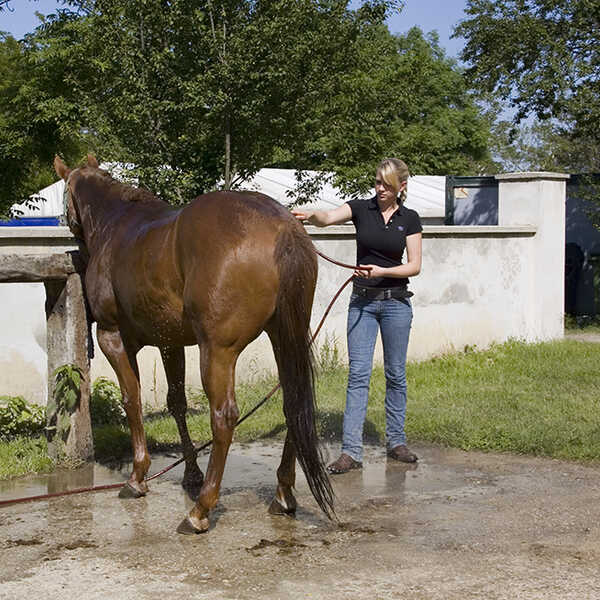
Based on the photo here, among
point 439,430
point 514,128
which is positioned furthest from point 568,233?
point 439,430

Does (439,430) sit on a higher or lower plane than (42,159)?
lower

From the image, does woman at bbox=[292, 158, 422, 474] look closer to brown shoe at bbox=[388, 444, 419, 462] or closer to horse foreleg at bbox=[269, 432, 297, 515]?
brown shoe at bbox=[388, 444, 419, 462]

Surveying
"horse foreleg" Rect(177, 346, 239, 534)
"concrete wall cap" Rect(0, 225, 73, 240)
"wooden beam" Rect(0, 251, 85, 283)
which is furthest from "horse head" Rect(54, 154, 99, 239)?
"horse foreleg" Rect(177, 346, 239, 534)

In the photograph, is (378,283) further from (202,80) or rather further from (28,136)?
(28,136)

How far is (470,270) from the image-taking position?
→ 39.9 feet

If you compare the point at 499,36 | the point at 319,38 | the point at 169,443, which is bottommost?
the point at 169,443

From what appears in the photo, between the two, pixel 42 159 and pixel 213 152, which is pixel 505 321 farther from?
pixel 42 159

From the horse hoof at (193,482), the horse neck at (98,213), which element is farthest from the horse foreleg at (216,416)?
the horse neck at (98,213)

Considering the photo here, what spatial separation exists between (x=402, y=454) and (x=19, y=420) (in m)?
3.06

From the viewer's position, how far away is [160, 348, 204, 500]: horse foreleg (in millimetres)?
5930

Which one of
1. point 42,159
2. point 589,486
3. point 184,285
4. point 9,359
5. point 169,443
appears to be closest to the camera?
point 184,285

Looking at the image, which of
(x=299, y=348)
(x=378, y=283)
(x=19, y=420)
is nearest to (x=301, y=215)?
(x=378, y=283)

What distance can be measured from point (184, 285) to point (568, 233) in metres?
15.2

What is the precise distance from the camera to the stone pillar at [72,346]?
21.5ft
